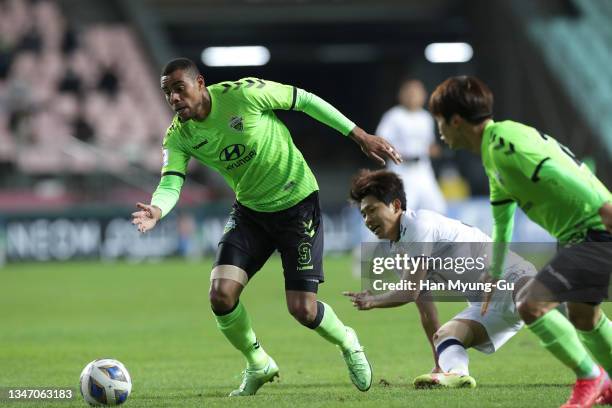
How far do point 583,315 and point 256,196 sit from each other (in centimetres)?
211

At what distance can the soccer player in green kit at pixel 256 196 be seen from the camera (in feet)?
20.9

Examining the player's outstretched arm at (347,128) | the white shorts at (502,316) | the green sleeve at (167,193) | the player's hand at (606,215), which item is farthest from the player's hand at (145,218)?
the player's hand at (606,215)

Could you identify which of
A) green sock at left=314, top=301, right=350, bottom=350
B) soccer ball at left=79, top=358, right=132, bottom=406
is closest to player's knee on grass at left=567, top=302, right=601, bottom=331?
green sock at left=314, top=301, right=350, bottom=350

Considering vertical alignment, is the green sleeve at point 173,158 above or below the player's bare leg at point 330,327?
above

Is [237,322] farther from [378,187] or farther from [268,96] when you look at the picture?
[268,96]

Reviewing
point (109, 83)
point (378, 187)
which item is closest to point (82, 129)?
point (109, 83)

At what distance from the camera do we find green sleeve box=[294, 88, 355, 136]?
21.0 feet

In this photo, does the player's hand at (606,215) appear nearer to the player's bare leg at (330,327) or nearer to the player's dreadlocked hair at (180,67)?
the player's bare leg at (330,327)

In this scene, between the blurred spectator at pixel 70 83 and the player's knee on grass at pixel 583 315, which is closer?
the player's knee on grass at pixel 583 315

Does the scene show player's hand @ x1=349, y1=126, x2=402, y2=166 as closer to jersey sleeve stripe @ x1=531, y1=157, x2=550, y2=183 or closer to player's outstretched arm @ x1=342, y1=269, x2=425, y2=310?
player's outstretched arm @ x1=342, y1=269, x2=425, y2=310

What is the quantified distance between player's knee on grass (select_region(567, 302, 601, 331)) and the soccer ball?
239 centimetres

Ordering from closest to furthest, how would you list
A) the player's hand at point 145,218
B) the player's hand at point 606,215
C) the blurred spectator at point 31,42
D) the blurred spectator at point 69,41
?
the player's hand at point 606,215 < the player's hand at point 145,218 < the blurred spectator at point 31,42 < the blurred spectator at point 69,41

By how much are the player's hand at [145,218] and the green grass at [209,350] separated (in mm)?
962

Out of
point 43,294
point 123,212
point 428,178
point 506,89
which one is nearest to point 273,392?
point 428,178
